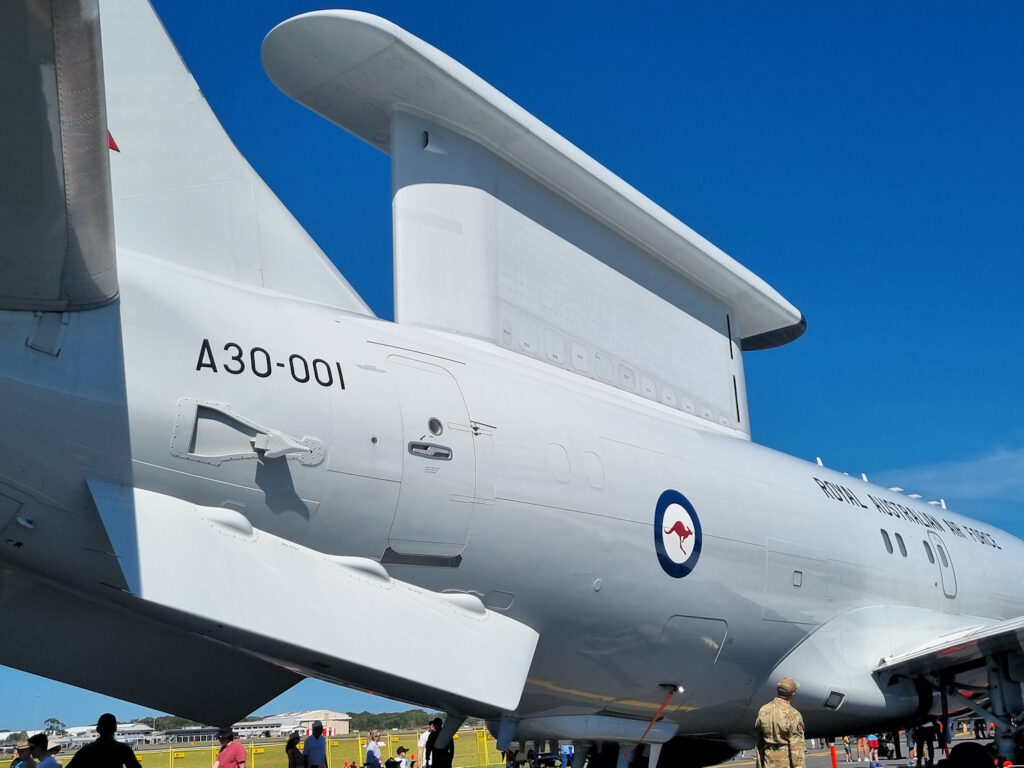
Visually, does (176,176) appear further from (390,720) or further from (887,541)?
(390,720)

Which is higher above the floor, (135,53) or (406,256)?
(135,53)

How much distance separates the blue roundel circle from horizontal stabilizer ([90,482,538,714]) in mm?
1482

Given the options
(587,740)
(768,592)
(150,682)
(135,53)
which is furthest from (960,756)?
(135,53)

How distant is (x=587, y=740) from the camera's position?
7.14 m

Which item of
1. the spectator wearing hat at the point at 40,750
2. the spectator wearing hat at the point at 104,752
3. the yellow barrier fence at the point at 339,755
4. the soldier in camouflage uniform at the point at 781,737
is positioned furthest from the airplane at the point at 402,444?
the yellow barrier fence at the point at 339,755

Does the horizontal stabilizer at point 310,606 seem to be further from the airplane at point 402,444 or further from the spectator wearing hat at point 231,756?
the spectator wearing hat at point 231,756

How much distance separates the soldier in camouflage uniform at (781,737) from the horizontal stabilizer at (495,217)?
8.94 ft

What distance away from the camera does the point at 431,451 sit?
562cm

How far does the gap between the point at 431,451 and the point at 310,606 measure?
119 centimetres

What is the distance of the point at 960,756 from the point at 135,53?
8.98 meters

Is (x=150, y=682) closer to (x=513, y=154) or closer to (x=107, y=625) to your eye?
(x=107, y=625)

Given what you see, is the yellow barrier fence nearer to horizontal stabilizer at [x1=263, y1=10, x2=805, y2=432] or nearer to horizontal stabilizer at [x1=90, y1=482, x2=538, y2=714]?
horizontal stabilizer at [x1=263, y1=10, x2=805, y2=432]

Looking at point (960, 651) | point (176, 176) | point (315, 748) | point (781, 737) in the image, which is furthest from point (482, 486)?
point (315, 748)

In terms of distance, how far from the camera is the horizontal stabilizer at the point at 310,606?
4.38 meters
